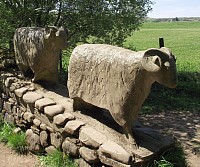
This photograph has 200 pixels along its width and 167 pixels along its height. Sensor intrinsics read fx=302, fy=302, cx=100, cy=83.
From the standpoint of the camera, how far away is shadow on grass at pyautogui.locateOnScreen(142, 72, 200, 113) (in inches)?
309

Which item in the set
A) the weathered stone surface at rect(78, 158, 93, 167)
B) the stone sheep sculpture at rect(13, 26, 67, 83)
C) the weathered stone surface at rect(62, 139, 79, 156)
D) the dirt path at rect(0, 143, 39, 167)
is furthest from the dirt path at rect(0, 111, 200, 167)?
the stone sheep sculpture at rect(13, 26, 67, 83)

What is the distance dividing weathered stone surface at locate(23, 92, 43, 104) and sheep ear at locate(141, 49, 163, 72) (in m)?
2.66

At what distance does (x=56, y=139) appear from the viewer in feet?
16.8

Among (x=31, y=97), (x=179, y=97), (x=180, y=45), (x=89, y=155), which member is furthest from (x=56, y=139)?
(x=180, y=45)

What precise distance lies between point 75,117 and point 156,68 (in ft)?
6.18

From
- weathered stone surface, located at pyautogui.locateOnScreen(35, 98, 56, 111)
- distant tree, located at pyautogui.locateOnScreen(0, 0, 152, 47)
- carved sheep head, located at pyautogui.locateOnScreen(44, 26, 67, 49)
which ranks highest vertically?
distant tree, located at pyautogui.locateOnScreen(0, 0, 152, 47)

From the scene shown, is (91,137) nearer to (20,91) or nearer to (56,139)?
(56,139)

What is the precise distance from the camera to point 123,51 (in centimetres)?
424

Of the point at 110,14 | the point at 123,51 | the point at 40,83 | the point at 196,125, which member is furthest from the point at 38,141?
the point at 110,14

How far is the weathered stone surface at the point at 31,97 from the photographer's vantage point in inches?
224

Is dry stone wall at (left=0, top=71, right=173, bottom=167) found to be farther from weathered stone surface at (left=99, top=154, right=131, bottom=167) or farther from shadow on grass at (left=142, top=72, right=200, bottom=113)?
shadow on grass at (left=142, top=72, right=200, bottom=113)

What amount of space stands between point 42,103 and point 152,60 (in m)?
2.51

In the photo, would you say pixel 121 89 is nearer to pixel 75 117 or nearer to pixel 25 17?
pixel 75 117

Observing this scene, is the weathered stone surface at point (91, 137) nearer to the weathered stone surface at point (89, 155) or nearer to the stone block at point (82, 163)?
the weathered stone surface at point (89, 155)
